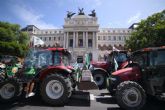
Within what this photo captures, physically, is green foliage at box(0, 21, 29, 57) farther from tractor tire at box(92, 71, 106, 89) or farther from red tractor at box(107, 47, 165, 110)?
red tractor at box(107, 47, 165, 110)

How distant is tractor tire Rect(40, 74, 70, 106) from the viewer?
7.59 metres

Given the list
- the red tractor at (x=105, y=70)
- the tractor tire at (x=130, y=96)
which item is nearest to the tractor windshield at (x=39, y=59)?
the tractor tire at (x=130, y=96)

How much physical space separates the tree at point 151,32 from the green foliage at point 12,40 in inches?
990

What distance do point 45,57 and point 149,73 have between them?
420 centimetres

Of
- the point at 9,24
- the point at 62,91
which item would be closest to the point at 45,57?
the point at 62,91

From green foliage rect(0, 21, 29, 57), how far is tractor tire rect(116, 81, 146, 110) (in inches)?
1581

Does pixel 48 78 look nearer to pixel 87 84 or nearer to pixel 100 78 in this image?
pixel 87 84

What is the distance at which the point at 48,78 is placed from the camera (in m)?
7.67

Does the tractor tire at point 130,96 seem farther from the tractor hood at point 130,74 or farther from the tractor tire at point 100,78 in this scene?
the tractor tire at point 100,78

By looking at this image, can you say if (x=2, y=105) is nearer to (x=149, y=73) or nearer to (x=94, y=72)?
(x=149, y=73)

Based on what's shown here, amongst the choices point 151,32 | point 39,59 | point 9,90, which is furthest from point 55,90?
point 151,32

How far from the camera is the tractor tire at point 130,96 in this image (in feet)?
22.9

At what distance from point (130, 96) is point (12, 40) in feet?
178

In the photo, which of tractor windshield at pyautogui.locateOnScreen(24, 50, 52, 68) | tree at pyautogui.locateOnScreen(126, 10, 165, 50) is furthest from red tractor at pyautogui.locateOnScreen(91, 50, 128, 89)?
tree at pyautogui.locateOnScreen(126, 10, 165, 50)
